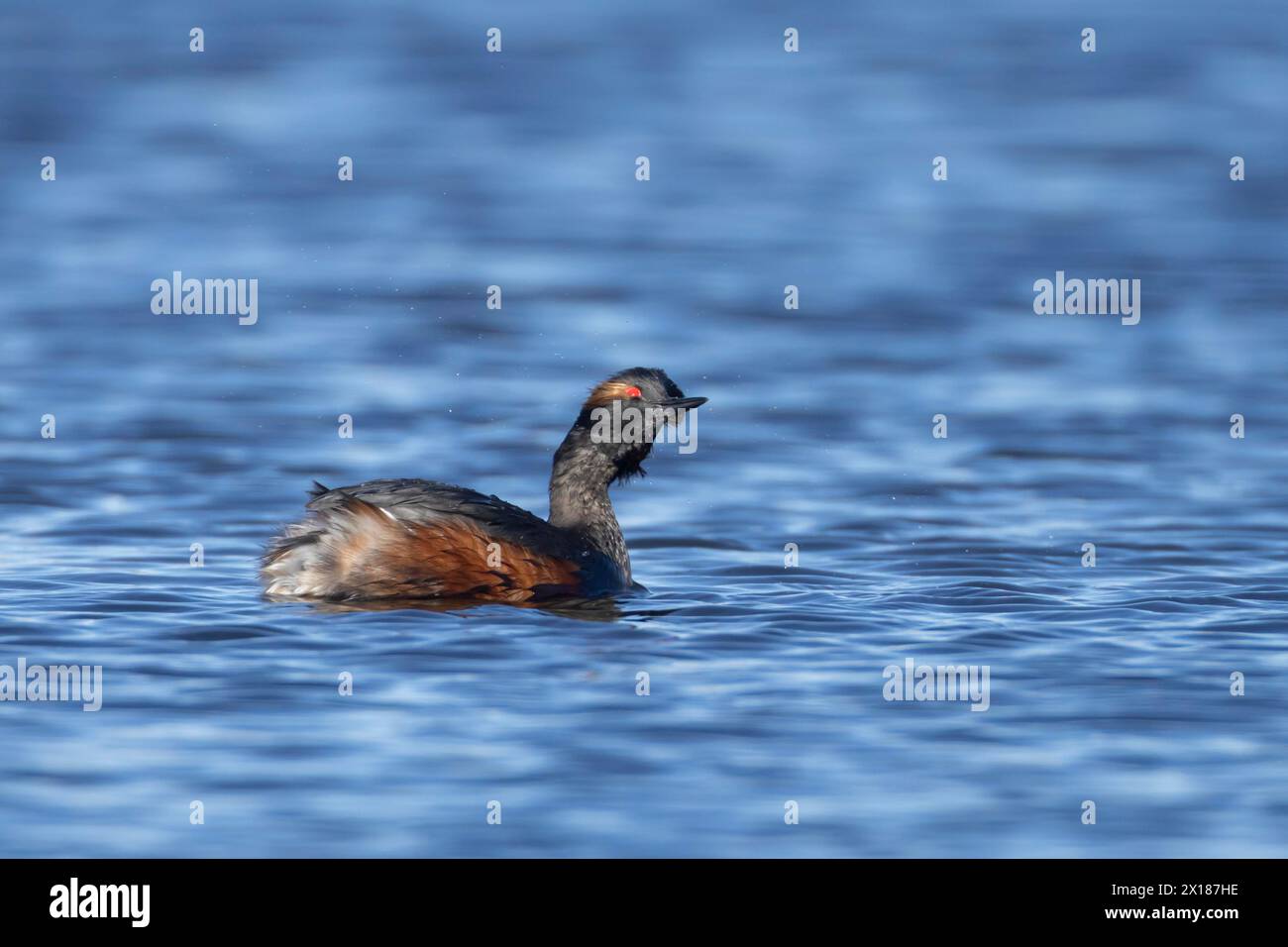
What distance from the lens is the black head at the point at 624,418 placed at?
11.6 metres

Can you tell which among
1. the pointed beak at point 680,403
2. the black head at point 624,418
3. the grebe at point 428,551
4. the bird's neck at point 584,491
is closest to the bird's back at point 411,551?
the grebe at point 428,551

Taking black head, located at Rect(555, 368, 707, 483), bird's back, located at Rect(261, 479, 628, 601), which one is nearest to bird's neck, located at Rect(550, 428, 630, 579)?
black head, located at Rect(555, 368, 707, 483)

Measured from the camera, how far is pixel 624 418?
11.6m

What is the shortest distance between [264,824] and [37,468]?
676cm

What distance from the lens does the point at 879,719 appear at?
29.6ft

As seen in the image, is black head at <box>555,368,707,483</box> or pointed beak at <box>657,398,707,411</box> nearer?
pointed beak at <box>657,398,707,411</box>

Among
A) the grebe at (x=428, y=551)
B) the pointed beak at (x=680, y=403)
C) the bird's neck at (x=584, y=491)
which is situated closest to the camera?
the grebe at (x=428, y=551)

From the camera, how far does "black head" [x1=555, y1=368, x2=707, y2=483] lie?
1162 centimetres

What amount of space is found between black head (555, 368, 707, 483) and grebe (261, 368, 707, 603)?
0.07 m

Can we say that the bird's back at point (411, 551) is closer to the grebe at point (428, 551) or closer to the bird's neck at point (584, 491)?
the grebe at point (428, 551)

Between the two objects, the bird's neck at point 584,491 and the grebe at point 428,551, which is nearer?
the grebe at point 428,551

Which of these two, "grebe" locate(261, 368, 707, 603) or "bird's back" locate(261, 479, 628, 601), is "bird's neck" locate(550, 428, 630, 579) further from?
"bird's back" locate(261, 479, 628, 601)

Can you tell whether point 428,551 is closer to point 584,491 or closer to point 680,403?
point 584,491

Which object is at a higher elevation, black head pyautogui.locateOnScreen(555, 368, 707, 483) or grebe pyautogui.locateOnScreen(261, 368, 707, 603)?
black head pyautogui.locateOnScreen(555, 368, 707, 483)
